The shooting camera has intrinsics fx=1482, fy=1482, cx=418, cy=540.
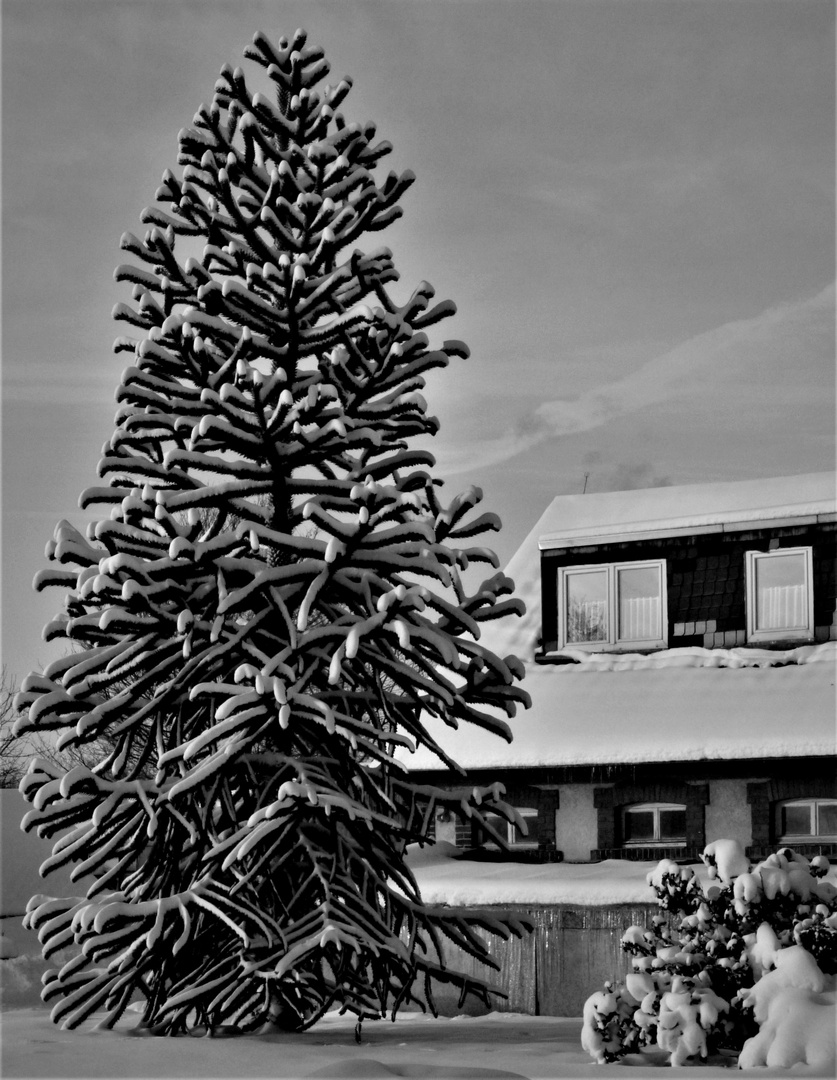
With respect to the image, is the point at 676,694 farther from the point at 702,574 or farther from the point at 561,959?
the point at 561,959

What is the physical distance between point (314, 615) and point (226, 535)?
442 cm

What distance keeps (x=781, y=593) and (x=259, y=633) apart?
8.56 m

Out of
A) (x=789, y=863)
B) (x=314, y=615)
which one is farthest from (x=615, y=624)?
(x=789, y=863)

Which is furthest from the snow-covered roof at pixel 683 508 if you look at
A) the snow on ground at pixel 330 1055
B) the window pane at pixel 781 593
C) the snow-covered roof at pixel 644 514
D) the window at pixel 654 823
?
the snow on ground at pixel 330 1055

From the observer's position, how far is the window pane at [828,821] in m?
18.2

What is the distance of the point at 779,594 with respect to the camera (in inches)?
794

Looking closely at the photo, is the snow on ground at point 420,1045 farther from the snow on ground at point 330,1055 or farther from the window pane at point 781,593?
the window pane at point 781,593

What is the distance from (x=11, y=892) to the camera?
29281mm

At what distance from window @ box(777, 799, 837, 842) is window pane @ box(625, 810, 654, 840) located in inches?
66.1

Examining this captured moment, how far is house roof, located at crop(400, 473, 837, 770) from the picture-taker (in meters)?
18.3

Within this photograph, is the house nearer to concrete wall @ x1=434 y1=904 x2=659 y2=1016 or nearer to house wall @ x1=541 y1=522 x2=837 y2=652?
house wall @ x1=541 y1=522 x2=837 y2=652

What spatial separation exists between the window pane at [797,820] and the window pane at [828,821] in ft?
0.52

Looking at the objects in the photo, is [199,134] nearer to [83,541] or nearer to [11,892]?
[83,541]

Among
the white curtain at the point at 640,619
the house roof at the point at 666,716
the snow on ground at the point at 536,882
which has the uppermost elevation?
the white curtain at the point at 640,619
